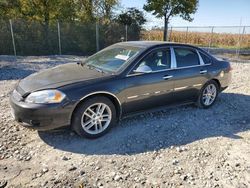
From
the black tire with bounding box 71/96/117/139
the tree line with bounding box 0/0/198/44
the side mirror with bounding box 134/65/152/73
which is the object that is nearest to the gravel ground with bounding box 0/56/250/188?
the black tire with bounding box 71/96/117/139

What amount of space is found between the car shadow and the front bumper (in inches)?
9.6

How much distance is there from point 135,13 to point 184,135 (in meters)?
16.9

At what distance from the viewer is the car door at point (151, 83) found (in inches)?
170

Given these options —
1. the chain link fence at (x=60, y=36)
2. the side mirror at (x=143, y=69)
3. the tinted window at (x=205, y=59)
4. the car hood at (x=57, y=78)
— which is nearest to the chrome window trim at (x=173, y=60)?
the side mirror at (x=143, y=69)

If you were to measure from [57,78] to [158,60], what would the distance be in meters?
1.88

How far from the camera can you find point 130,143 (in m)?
4.04

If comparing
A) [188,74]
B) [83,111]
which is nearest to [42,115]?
[83,111]

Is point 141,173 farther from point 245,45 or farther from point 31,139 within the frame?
point 245,45

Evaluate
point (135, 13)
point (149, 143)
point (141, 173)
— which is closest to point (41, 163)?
point (141, 173)

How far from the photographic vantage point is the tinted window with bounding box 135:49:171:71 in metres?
4.57

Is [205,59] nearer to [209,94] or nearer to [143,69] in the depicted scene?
[209,94]

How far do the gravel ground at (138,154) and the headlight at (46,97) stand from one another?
0.52 metres

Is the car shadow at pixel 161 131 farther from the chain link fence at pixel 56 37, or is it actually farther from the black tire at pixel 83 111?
the chain link fence at pixel 56 37

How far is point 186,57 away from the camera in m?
5.19
